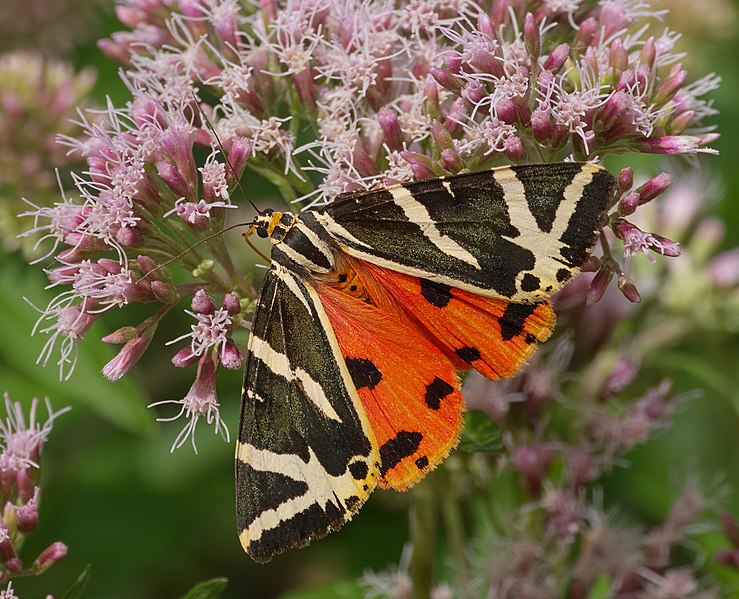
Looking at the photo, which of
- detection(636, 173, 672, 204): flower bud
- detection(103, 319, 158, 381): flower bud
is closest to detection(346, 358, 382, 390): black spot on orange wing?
detection(103, 319, 158, 381): flower bud

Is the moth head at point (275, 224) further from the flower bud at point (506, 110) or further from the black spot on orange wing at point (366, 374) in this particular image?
the flower bud at point (506, 110)

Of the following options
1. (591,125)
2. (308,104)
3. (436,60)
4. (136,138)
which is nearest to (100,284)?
(136,138)

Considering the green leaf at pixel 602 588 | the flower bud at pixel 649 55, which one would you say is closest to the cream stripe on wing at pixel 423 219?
the flower bud at pixel 649 55

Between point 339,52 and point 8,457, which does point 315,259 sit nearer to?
point 339,52

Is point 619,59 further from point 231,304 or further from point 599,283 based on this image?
point 231,304

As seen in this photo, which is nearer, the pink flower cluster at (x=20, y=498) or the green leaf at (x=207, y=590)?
the green leaf at (x=207, y=590)

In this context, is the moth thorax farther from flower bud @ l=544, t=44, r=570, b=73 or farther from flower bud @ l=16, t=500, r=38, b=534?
flower bud @ l=16, t=500, r=38, b=534

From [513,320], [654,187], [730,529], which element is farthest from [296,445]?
[730,529]
